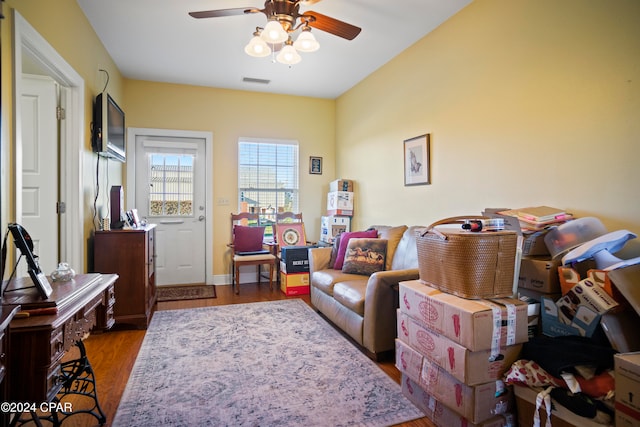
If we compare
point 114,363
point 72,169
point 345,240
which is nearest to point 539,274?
point 345,240

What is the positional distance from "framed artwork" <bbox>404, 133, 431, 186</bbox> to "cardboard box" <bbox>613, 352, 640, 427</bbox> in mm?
2238

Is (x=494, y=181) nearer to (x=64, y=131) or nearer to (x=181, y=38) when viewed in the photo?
(x=181, y=38)

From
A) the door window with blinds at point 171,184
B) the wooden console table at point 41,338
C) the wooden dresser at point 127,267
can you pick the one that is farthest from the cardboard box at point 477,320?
the door window with blinds at point 171,184

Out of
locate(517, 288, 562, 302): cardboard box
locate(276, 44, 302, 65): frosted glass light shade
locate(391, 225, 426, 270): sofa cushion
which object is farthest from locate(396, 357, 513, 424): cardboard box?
locate(276, 44, 302, 65): frosted glass light shade

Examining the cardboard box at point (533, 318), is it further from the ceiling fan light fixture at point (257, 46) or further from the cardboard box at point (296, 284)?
the cardboard box at point (296, 284)

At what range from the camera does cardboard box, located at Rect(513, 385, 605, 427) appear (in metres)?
1.35

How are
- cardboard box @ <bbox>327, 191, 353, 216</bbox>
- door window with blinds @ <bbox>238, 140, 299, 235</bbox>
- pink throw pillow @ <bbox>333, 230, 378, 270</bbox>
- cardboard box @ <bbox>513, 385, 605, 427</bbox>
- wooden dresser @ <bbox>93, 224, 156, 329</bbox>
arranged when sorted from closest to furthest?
cardboard box @ <bbox>513, 385, 605, 427</bbox> → wooden dresser @ <bbox>93, 224, 156, 329</bbox> → pink throw pillow @ <bbox>333, 230, 378, 270</bbox> → cardboard box @ <bbox>327, 191, 353, 216</bbox> → door window with blinds @ <bbox>238, 140, 299, 235</bbox>

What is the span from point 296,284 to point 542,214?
2.95 metres

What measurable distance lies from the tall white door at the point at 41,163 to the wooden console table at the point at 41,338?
4.69 ft

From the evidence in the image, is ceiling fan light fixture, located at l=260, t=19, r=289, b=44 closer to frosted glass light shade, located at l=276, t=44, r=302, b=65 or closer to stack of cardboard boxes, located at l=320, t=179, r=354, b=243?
frosted glass light shade, located at l=276, t=44, r=302, b=65

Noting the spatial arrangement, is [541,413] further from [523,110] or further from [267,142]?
[267,142]

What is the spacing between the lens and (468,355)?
5.14ft

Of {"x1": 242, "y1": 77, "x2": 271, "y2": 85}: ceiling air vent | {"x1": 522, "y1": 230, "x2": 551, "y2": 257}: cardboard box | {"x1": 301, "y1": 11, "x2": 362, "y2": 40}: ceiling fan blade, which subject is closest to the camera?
{"x1": 522, "y1": 230, "x2": 551, "y2": 257}: cardboard box

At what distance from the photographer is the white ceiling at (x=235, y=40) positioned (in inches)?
112
